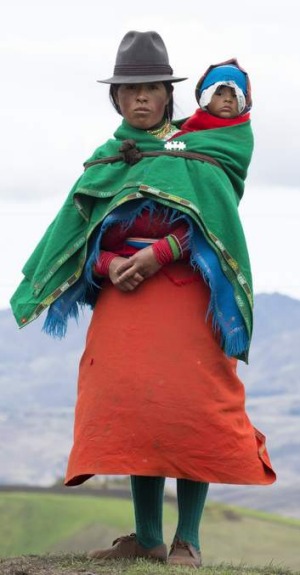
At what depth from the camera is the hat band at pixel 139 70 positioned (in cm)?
670

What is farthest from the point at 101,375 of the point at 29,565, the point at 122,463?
the point at 29,565

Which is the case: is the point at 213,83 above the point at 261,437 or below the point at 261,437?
above

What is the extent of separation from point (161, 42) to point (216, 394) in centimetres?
148

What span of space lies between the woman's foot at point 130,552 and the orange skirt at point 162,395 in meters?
0.36

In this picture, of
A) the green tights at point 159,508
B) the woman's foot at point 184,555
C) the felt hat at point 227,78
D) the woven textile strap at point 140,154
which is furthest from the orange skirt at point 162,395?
the felt hat at point 227,78

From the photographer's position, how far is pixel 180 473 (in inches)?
258

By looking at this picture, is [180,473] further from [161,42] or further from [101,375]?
[161,42]

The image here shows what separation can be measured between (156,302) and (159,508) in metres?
0.89

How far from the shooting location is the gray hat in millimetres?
6688

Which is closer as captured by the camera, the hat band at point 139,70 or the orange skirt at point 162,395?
the orange skirt at point 162,395

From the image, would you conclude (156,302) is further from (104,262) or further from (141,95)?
(141,95)

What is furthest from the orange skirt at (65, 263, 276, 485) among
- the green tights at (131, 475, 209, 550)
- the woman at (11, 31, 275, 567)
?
the green tights at (131, 475, 209, 550)

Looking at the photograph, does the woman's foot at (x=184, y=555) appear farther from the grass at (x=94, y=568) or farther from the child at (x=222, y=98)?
the child at (x=222, y=98)

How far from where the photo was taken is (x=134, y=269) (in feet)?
21.5
